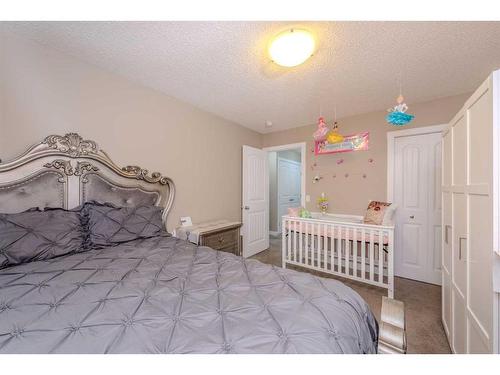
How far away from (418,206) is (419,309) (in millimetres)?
1343

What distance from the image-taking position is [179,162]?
2645 mm

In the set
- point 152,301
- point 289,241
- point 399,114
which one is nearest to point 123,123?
point 152,301

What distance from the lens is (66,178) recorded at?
166 cm

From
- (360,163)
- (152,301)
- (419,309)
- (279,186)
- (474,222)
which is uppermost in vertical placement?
(360,163)

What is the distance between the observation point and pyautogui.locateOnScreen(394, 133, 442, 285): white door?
8.35 feet

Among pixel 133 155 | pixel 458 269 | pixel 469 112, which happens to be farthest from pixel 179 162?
pixel 458 269

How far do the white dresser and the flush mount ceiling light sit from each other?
1.04 m

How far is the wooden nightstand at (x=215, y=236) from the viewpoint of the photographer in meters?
2.30

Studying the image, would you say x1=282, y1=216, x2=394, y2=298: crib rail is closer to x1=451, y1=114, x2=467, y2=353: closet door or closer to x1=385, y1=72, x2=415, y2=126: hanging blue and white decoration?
x1=451, y1=114, x2=467, y2=353: closet door

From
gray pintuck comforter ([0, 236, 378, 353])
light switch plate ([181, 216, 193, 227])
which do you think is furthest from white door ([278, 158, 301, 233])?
gray pintuck comforter ([0, 236, 378, 353])

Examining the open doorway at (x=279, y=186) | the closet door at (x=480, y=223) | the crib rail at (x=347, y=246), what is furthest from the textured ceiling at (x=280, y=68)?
the open doorway at (x=279, y=186)

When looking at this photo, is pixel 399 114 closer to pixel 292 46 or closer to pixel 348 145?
pixel 348 145

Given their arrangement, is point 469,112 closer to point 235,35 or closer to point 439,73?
point 439,73

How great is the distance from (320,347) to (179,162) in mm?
2500
